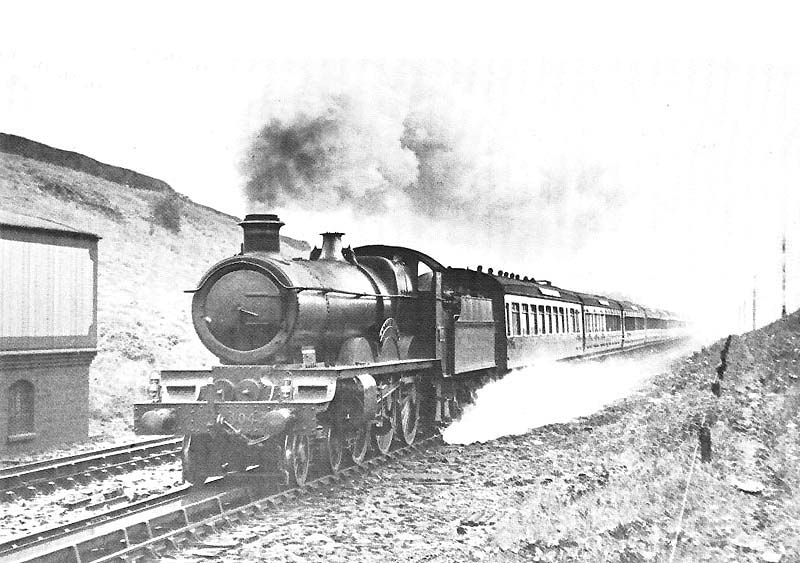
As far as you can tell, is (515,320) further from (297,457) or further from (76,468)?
(76,468)

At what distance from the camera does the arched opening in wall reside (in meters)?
15.9

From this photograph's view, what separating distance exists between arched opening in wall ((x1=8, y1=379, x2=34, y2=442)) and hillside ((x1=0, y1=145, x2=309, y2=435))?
2.73 meters

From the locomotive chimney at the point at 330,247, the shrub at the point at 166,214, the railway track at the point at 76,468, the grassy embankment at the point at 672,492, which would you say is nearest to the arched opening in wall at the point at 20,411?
the railway track at the point at 76,468

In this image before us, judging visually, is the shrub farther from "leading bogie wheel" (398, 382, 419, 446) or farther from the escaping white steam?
"leading bogie wheel" (398, 382, 419, 446)

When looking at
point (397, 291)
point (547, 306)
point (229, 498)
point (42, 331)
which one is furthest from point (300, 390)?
point (547, 306)

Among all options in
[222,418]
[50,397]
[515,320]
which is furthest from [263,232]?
[515,320]

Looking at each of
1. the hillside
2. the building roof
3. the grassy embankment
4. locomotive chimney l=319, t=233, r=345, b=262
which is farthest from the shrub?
locomotive chimney l=319, t=233, r=345, b=262

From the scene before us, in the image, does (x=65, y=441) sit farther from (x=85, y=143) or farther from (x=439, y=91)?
(x=85, y=143)

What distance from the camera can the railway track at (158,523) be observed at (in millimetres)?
7812

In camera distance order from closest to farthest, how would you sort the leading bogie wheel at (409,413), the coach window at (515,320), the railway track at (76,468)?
1. the railway track at (76,468)
2. the leading bogie wheel at (409,413)
3. the coach window at (515,320)

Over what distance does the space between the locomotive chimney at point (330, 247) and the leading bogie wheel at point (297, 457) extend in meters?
3.26

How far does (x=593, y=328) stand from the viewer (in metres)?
32.9

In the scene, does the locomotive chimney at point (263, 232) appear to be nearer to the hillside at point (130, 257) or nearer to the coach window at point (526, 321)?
the hillside at point (130, 257)

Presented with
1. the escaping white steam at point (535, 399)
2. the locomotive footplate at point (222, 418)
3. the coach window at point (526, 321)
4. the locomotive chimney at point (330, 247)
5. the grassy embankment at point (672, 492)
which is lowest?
the escaping white steam at point (535, 399)
